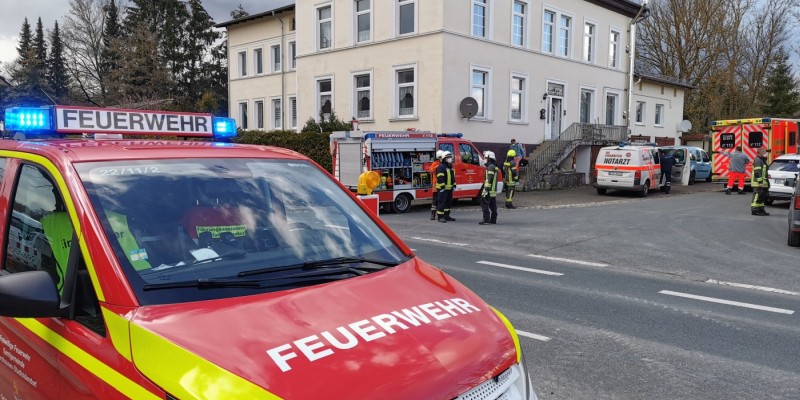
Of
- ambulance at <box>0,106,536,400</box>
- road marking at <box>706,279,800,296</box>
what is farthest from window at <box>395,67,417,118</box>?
ambulance at <box>0,106,536,400</box>

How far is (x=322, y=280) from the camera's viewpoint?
2.38 metres

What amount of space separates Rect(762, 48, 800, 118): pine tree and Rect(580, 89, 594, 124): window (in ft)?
78.3

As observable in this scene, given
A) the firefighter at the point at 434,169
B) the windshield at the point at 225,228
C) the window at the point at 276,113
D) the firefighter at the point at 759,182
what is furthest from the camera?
the window at the point at 276,113

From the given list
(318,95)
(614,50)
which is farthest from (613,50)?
(318,95)

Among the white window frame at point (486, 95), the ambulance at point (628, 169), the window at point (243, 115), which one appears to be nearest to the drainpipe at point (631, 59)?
the ambulance at point (628, 169)

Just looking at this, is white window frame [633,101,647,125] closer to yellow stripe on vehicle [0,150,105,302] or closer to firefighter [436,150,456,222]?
firefighter [436,150,456,222]

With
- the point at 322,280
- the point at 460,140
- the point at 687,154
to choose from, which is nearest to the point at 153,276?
→ the point at 322,280

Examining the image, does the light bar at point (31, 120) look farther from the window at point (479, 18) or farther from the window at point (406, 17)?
the window at point (479, 18)

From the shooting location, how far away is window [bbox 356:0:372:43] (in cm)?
2559

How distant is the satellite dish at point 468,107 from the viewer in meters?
23.3

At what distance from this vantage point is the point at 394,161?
16.5 meters

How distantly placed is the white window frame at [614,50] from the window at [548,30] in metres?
5.27

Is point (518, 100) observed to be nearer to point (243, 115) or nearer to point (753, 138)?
point (753, 138)

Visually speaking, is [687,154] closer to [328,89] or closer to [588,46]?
[588,46]
